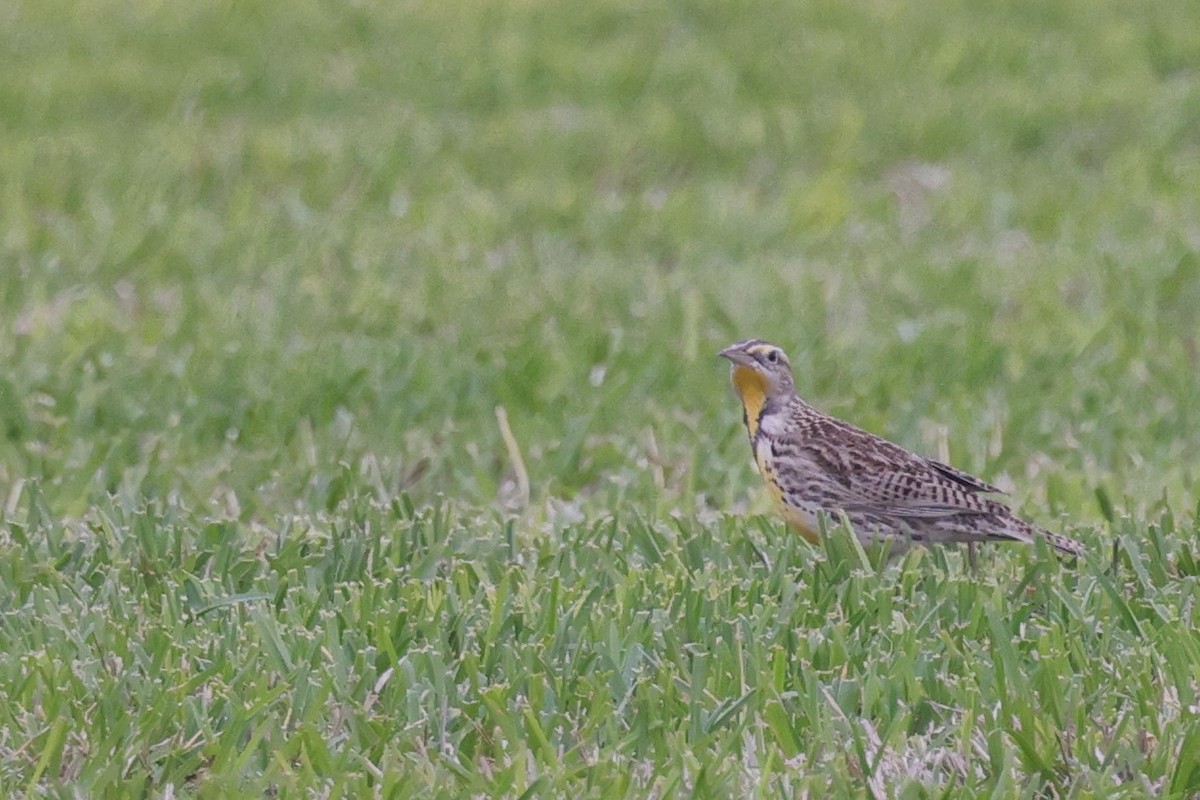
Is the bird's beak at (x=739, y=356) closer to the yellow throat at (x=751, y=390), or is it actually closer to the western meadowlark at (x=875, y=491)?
the yellow throat at (x=751, y=390)

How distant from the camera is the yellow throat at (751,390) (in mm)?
6320

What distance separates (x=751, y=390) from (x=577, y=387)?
1868mm

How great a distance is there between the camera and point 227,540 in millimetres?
5844

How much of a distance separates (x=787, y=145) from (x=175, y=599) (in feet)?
25.5

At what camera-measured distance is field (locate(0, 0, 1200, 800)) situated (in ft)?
14.5

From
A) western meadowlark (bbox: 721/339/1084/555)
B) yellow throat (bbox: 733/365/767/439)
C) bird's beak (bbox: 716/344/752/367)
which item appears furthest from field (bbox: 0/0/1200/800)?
bird's beak (bbox: 716/344/752/367)

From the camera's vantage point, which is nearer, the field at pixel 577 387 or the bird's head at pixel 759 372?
the field at pixel 577 387

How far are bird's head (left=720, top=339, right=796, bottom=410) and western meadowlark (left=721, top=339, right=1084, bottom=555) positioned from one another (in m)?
0.21

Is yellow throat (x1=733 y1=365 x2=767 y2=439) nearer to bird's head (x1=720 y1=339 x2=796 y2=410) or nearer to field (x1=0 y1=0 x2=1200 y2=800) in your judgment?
bird's head (x1=720 y1=339 x2=796 y2=410)

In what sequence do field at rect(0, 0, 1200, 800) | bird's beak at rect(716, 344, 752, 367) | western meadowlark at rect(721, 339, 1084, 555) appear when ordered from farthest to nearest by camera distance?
1. bird's beak at rect(716, 344, 752, 367)
2. western meadowlark at rect(721, 339, 1084, 555)
3. field at rect(0, 0, 1200, 800)

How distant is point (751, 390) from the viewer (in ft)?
20.9

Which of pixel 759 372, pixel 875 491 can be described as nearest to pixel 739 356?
pixel 759 372

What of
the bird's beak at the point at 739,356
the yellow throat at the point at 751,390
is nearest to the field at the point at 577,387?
the yellow throat at the point at 751,390

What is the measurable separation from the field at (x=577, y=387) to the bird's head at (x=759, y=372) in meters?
0.41
